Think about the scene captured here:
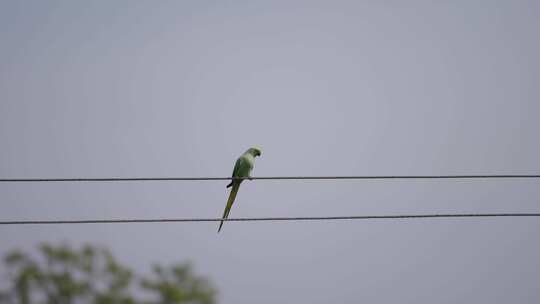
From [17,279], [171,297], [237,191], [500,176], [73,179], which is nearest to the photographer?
[73,179]

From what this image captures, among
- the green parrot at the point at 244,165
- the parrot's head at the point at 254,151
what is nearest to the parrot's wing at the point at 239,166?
the green parrot at the point at 244,165

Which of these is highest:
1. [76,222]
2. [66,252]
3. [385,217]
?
[66,252]

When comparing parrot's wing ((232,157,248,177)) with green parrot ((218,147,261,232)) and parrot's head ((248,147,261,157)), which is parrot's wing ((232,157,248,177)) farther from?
parrot's head ((248,147,261,157))

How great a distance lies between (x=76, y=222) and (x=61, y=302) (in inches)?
745

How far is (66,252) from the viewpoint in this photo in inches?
902

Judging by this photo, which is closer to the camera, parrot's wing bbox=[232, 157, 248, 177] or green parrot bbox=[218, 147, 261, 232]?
green parrot bbox=[218, 147, 261, 232]

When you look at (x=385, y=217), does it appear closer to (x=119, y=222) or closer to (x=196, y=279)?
(x=119, y=222)

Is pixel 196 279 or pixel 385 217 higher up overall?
pixel 196 279

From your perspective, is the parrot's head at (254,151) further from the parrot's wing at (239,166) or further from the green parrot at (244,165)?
the parrot's wing at (239,166)

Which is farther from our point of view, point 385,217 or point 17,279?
point 17,279

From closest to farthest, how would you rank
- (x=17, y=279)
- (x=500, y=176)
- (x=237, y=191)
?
(x=500, y=176) < (x=237, y=191) < (x=17, y=279)

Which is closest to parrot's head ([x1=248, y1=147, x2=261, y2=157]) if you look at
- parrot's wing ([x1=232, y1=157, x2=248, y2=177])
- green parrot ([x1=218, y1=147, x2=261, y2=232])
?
green parrot ([x1=218, y1=147, x2=261, y2=232])

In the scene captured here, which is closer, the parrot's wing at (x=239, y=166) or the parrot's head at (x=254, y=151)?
the parrot's wing at (x=239, y=166)

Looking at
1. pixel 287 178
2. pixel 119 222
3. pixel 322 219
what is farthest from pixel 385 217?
pixel 119 222
